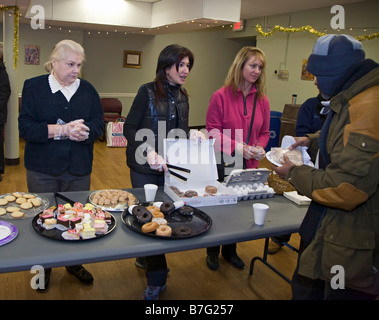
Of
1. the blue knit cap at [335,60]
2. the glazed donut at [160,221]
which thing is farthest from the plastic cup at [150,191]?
the blue knit cap at [335,60]

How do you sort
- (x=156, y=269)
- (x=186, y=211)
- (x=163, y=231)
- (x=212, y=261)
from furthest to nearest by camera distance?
(x=212, y=261) → (x=156, y=269) → (x=186, y=211) → (x=163, y=231)

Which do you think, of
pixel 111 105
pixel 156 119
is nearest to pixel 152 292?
pixel 156 119

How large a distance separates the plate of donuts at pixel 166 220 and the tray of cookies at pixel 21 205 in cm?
42

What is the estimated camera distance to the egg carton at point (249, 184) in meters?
2.16

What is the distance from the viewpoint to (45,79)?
2.20 m

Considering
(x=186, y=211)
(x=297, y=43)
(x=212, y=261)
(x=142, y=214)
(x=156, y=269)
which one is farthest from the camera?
(x=297, y=43)

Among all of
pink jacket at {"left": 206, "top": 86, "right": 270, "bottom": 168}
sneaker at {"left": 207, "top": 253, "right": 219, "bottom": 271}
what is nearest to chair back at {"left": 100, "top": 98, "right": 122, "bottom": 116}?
pink jacket at {"left": 206, "top": 86, "right": 270, "bottom": 168}

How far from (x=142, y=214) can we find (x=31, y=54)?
24.0ft

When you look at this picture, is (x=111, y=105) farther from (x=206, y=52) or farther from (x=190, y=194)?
(x=190, y=194)

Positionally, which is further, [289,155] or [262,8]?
[262,8]

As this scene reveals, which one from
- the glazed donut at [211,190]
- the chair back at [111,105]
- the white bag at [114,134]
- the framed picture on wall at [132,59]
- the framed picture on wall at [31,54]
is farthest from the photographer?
the framed picture on wall at [132,59]

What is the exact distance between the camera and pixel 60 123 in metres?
2.20

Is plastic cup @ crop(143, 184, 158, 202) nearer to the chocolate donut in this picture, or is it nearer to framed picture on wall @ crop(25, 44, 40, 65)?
the chocolate donut

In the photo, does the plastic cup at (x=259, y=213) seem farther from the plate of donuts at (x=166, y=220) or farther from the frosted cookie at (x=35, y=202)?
the frosted cookie at (x=35, y=202)
